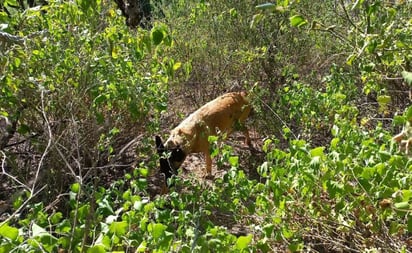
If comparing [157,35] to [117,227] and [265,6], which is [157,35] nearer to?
[265,6]

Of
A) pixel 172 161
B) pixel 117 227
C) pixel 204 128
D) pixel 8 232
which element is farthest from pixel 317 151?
pixel 204 128

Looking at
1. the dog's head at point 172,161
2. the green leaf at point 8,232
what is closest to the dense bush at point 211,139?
the green leaf at point 8,232

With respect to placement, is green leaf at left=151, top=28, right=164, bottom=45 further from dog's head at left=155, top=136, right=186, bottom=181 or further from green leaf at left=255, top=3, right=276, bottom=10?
dog's head at left=155, top=136, right=186, bottom=181

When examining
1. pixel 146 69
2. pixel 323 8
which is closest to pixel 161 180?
pixel 146 69

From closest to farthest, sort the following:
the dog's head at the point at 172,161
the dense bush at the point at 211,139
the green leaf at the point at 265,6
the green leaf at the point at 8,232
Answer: the green leaf at the point at 8,232 → the green leaf at the point at 265,6 → the dense bush at the point at 211,139 → the dog's head at the point at 172,161

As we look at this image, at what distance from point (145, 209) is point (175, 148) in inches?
99.5

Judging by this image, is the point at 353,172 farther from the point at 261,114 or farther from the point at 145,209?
the point at 261,114

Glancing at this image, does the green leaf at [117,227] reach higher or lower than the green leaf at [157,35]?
lower

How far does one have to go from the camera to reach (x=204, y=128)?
188 inches

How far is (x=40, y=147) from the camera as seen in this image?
11.8 feet

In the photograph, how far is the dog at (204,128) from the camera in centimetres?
439

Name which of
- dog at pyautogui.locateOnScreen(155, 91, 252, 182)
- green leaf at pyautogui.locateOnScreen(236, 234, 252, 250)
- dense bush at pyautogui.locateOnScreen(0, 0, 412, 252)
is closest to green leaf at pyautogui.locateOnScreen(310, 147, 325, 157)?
dense bush at pyautogui.locateOnScreen(0, 0, 412, 252)

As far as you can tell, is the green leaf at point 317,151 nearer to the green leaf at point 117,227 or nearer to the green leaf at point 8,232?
the green leaf at point 117,227

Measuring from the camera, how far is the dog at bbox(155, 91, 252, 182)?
4.39 m
